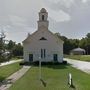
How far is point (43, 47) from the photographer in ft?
193

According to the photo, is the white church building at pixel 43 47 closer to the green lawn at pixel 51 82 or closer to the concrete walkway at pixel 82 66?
the concrete walkway at pixel 82 66

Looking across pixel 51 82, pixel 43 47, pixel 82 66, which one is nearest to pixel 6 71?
pixel 82 66

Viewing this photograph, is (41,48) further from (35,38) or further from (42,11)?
(42,11)

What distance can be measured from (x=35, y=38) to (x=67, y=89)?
3982 cm

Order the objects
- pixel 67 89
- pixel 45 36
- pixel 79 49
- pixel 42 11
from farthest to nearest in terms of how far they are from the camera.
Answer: pixel 79 49
pixel 42 11
pixel 45 36
pixel 67 89

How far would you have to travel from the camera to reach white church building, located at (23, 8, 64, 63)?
58.6m

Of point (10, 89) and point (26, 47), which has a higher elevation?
point (26, 47)

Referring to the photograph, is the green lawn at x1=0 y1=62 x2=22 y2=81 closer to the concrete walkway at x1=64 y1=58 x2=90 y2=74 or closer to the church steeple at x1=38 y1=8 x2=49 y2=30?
the concrete walkway at x1=64 y1=58 x2=90 y2=74

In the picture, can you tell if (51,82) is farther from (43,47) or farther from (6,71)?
(43,47)

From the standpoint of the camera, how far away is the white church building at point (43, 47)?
5863cm

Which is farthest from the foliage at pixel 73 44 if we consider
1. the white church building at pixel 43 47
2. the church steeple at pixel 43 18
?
the white church building at pixel 43 47

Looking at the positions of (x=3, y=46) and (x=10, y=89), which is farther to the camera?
(x=3, y=46)

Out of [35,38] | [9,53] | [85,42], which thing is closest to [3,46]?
[9,53]

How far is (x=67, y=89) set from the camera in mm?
19406
